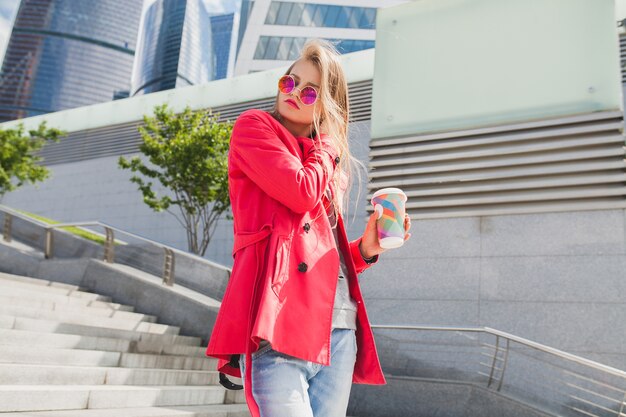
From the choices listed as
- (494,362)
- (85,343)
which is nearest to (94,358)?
(85,343)

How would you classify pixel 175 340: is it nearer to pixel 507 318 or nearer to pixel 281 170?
pixel 507 318

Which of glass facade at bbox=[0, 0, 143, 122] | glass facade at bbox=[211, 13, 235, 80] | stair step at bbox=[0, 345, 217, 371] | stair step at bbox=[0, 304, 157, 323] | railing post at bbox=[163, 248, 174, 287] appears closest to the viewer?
stair step at bbox=[0, 345, 217, 371]

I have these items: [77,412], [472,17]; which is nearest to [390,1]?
[472,17]

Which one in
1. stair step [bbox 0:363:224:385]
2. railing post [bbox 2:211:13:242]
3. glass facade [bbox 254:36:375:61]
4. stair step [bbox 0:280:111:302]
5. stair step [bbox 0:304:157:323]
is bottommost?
stair step [bbox 0:363:224:385]

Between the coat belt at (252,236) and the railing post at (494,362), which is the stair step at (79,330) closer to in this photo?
the railing post at (494,362)

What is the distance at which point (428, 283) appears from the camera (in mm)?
8555

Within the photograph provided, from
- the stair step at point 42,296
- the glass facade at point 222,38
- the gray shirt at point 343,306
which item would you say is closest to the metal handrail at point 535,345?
the stair step at point 42,296

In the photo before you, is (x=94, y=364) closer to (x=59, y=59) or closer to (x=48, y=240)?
(x=48, y=240)

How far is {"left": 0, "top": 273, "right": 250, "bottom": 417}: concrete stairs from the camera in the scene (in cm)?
463

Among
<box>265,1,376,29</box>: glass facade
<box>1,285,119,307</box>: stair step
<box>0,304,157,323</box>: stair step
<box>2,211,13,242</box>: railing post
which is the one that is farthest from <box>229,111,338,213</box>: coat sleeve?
<box>265,1,376,29</box>: glass facade

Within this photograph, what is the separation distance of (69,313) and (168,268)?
239cm

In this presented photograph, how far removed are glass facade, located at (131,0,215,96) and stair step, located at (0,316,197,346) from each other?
9454 centimetres

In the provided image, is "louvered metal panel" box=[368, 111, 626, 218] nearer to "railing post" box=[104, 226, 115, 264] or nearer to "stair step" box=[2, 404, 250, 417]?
"stair step" box=[2, 404, 250, 417]

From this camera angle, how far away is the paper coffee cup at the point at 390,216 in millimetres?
1695
